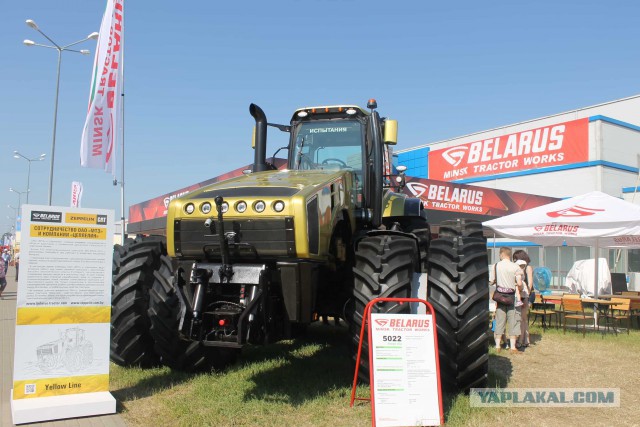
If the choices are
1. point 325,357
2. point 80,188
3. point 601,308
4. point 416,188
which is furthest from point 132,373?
point 80,188

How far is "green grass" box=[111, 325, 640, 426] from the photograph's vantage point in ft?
16.4

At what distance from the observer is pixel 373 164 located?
6691 millimetres

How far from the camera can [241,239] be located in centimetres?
525

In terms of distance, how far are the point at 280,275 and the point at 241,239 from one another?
0.50 m

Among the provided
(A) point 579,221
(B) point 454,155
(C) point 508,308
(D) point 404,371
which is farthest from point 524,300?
(B) point 454,155

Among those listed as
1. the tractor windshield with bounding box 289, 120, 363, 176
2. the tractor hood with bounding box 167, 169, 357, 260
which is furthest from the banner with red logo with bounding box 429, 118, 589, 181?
the tractor hood with bounding box 167, 169, 357, 260

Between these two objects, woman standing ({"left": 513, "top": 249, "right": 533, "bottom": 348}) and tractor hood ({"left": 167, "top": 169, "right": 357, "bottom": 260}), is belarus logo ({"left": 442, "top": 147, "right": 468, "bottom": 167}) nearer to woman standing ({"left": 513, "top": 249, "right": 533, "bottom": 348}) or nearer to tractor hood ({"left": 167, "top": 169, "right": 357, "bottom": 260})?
woman standing ({"left": 513, "top": 249, "right": 533, "bottom": 348})

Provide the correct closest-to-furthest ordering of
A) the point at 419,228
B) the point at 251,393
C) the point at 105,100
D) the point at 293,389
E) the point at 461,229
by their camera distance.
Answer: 1. the point at 251,393
2. the point at 293,389
3. the point at 419,228
4. the point at 461,229
5. the point at 105,100

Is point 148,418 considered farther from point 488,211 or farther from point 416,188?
point 488,211

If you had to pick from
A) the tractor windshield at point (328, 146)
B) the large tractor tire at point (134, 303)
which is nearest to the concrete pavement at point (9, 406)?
the large tractor tire at point (134, 303)

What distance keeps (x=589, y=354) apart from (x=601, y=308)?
5711mm

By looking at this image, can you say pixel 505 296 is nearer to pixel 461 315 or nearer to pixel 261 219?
pixel 461 315

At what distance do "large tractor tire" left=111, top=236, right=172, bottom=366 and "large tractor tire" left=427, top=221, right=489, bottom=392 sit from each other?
9.57 ft

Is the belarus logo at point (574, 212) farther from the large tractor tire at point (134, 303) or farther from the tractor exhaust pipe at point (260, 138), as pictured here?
the large tractor tire at point (134, 303)
